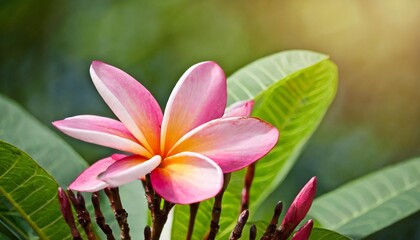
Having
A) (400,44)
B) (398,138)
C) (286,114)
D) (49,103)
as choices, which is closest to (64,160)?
→ (286,114)

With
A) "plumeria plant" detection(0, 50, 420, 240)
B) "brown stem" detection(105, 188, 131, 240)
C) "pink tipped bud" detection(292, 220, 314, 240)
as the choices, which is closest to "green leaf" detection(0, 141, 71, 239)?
"plumeria plant" detection(0, 50, 420, 240)

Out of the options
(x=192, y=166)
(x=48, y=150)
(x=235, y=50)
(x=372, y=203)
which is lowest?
(x=235, y=50)

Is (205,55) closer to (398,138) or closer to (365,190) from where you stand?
(398,138)

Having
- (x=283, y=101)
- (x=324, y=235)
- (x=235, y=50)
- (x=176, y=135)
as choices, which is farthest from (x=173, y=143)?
(x=235, y=50)

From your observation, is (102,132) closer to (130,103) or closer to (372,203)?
(130,103)

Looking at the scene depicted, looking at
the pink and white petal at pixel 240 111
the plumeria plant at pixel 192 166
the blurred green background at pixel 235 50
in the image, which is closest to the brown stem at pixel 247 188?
the plumeria plant at pixel 192 166

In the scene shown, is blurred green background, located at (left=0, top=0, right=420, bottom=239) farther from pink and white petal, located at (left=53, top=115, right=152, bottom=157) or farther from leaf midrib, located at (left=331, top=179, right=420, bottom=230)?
pink and white petal, located at (left=53, top=115, right=152, bottom=157)

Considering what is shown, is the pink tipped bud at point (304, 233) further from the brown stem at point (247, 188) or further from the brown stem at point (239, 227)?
the brown stem at point (247, 188)
